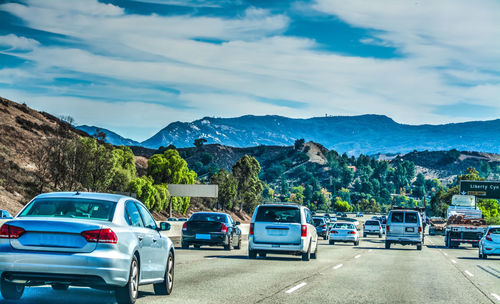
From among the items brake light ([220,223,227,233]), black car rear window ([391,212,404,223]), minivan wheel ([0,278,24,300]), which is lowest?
minivan wheel ([0,278,24,300])

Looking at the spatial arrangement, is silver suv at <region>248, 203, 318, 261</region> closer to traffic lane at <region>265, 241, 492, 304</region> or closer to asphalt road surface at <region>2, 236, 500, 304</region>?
asphalt road surface at <region>2, 236, 500, 304</region>

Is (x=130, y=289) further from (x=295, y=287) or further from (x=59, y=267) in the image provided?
(x=295, y=287)

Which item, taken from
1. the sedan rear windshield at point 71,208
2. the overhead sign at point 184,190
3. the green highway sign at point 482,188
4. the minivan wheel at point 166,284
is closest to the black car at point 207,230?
the minivan wheel at point 166,284

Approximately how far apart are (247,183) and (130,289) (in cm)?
12218

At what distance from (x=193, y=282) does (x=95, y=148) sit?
52722 mm

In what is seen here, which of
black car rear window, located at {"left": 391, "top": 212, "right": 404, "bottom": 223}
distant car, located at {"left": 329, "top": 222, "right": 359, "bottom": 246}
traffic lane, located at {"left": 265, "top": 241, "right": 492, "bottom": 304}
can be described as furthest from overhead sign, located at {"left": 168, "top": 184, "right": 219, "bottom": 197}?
traffic lane, located at {"left": 265, "top": 241, "right": 492, "bottom": 304}

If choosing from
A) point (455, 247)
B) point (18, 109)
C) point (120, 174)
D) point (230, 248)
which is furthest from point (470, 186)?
point (230, 248)

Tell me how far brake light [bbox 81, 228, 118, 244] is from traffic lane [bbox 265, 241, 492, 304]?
3.50 m

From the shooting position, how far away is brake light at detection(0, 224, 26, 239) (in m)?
9.27

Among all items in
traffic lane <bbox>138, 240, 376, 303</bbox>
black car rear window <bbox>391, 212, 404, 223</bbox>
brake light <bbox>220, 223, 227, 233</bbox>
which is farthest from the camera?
black car rear window <bbox>391, 212, 404, 223</bbox>

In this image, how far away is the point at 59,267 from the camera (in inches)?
359

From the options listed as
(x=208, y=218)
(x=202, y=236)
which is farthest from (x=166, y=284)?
(x=208, y=218)

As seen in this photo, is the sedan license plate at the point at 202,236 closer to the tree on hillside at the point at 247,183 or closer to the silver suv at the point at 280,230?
the silver suv at the point at 280,230

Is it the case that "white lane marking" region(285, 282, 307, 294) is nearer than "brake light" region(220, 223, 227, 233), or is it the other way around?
"white lane marking" region(285, 282, 307, 294)
